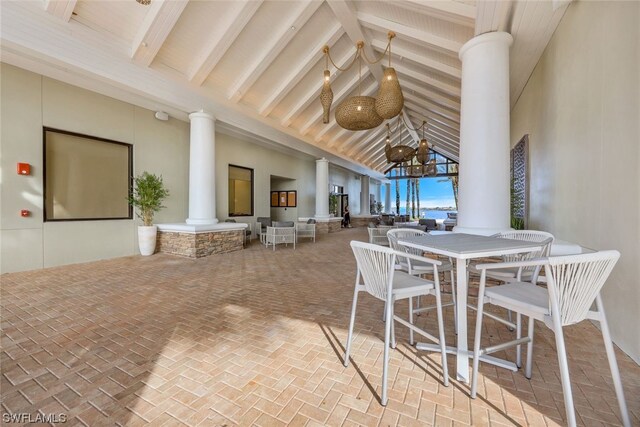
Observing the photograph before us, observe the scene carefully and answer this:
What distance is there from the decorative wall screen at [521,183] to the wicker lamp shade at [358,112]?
8.90 ft

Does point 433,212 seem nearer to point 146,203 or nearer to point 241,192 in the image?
point 241,192

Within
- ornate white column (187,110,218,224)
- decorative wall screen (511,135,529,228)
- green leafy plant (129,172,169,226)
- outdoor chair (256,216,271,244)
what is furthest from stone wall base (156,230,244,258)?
decorative wall screen (511,135,529,228)

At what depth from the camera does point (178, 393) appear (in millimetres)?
1621

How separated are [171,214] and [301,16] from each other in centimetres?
554

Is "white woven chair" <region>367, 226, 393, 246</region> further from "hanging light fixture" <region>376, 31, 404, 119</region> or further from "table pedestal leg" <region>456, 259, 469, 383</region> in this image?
"table pedestal leg" <region>456, 259, 469, 383</region>

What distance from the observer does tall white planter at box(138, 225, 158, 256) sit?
233 inches

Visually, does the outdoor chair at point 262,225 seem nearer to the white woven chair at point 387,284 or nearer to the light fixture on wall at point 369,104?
the light fixture on wall at point 369,104

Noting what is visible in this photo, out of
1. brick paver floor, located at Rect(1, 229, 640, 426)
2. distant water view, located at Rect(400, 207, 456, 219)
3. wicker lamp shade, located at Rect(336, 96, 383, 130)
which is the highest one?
wicker lamp shade, located at Rect(336, 96, 383, 130)

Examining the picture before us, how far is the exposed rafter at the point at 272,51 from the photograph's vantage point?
499 cm

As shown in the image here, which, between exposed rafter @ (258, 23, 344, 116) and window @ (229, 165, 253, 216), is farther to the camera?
window @ (229, 165, 253, 216)

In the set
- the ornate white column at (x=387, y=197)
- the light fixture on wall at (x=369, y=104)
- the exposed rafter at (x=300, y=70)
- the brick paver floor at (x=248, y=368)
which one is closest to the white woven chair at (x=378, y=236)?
the light fixture on wall at (x=369, y=104)

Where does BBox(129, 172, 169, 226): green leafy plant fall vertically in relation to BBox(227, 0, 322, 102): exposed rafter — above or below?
below

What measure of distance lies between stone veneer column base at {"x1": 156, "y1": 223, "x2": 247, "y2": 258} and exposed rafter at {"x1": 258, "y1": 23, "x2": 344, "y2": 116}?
11.9ft

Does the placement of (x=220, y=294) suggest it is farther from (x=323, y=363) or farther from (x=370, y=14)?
(x=370, y=14)
